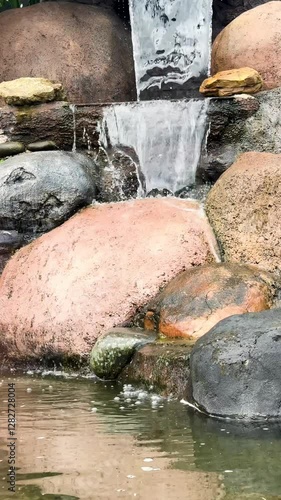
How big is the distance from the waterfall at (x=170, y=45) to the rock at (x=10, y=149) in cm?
314

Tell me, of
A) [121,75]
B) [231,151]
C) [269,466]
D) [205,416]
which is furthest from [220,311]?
[121,75]

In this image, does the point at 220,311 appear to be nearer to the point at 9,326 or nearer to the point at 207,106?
the point at 9,326

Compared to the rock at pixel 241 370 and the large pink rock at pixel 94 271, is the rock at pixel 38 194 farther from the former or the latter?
the rock at pixel 241 370

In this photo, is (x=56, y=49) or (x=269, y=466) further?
(x=56, y=49)

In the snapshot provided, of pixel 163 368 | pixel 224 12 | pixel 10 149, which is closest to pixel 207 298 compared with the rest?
pixel 163 368

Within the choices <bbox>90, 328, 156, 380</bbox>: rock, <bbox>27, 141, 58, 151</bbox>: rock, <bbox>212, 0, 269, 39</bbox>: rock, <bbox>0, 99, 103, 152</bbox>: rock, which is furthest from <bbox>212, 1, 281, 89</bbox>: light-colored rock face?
<bbox>90, 328, 156, 380</bbox>: rock

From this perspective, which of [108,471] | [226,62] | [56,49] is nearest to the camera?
[108,471]

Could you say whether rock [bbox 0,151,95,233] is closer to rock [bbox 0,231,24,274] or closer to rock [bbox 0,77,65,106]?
rock [bbox 0,231,24,274]

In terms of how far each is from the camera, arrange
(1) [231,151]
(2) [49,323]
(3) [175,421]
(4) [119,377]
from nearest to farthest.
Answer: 1. (3) [175,421]
2. (4) [119,377]
3. (2) [49,323]
4. (1) [231,151]

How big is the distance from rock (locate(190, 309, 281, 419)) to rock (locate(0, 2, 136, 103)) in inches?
284

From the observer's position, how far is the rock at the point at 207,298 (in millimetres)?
6504

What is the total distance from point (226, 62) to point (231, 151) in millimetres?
1914

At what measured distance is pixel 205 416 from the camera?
17.1 ft

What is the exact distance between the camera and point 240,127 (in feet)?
30.5
